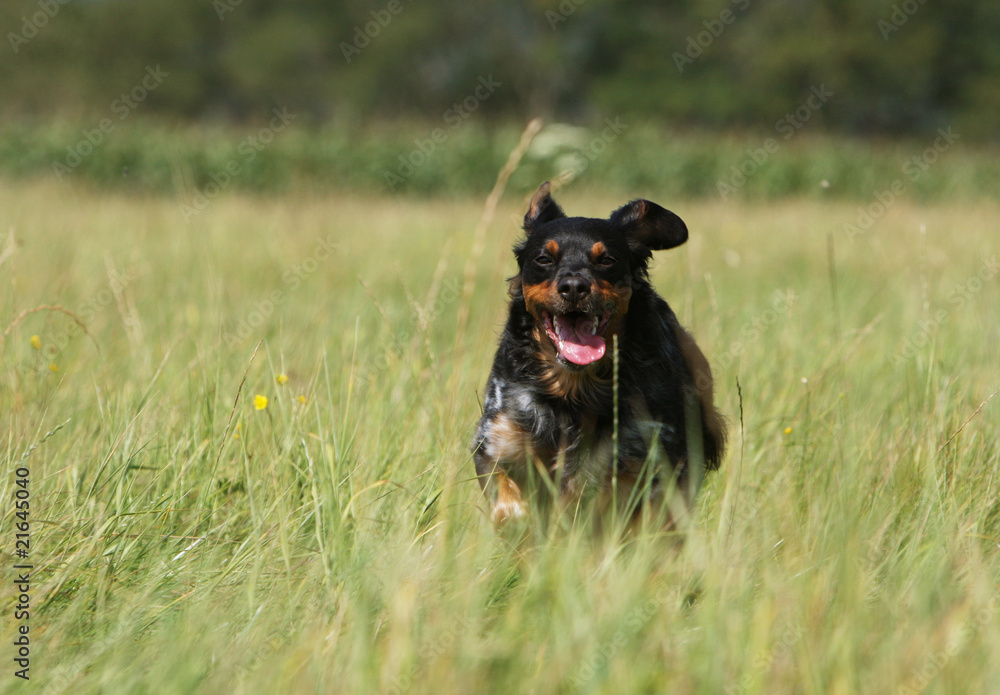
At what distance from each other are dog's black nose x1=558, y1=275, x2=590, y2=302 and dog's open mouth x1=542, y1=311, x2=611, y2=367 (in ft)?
0.38

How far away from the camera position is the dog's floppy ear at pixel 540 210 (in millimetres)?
3424

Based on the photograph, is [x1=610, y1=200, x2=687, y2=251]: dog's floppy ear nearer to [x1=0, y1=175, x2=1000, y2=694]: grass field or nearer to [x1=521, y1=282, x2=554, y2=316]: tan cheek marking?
[x1=521, y1=282, x2=554, y2=316]: tan cheek marking

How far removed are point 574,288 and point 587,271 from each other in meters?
0.14

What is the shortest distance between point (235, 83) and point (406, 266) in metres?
36.3

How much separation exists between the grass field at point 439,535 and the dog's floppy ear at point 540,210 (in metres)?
0.34

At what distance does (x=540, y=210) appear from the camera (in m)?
3.46

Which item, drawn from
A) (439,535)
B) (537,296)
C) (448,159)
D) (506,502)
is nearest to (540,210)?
(537,296)

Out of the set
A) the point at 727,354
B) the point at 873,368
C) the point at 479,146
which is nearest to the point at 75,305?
the point at 727,354

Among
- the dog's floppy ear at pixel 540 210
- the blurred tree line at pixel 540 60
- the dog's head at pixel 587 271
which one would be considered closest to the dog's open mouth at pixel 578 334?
the dog's head at pixel 587 271

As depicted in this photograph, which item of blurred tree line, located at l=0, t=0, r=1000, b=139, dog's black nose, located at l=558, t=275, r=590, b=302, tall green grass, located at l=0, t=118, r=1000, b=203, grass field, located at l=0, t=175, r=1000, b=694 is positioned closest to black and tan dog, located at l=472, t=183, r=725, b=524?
dog's black nose, located at l=558, t=275, r=590, b=302

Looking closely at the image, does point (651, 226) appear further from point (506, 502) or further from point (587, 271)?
point (506, 502)

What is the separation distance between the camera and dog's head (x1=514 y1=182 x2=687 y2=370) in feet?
9.32

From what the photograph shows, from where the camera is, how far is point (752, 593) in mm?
2082

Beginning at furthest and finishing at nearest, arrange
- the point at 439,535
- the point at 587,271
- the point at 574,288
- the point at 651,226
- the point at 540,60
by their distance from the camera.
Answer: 1. the point at 540,60
2. the point at 651,226
3. the point at 587,271
4. the point at 574,288
5. the point at 439,535
